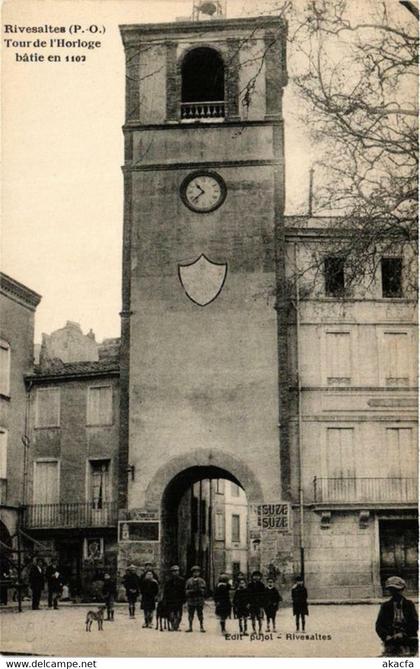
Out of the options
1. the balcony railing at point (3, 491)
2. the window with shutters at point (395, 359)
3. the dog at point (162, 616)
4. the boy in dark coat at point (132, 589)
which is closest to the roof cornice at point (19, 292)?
the balcony railing at point (3, 491)

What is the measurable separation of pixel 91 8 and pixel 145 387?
1247 cm

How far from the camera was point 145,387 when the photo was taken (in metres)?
28.5

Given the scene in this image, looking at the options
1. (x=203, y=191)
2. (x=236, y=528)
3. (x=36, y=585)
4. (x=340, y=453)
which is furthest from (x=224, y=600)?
(x=236, y=528)

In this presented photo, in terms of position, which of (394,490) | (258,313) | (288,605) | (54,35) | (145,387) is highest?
(54,35)

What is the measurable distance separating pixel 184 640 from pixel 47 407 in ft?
50.0

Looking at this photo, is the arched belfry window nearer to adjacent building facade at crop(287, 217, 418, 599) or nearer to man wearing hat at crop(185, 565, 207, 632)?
adjacent building facade at crop(287, 217, 418, 599)

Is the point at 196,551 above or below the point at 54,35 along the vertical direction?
below

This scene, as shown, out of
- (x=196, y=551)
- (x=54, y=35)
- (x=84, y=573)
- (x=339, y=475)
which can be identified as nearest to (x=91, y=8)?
(x=54, y=35)

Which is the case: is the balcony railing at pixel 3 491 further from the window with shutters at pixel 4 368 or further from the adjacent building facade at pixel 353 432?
the adjacent building facade at pixel 353 432

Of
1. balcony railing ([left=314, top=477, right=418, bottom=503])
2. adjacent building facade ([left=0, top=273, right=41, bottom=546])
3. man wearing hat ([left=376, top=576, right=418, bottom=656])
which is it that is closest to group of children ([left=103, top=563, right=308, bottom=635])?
man wearing hat ([left=376, top=576, right=418, bottom=656])

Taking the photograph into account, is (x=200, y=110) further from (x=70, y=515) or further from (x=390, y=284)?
(x=70, y=515)

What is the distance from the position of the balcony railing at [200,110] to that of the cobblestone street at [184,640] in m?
14.9

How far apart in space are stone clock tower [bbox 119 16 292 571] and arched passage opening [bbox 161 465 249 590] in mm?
191
